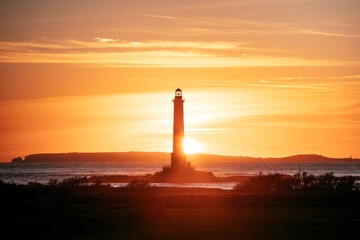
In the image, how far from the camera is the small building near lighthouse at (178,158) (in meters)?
71.8

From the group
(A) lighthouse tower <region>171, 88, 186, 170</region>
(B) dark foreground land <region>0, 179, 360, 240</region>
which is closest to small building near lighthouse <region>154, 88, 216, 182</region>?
(A) lighthouse tower <region>171, 88, 186, 170</region>

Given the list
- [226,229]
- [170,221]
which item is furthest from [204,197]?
[226,229]

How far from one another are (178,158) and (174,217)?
43142 millimetres

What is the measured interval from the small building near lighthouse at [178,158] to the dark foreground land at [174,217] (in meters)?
31.9

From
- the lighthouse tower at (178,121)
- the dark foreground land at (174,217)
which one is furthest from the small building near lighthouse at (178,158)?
the dark foreground land at (174,217)

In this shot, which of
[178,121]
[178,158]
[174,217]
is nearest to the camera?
[174,217]

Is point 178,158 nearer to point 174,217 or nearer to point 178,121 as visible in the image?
point 178,121

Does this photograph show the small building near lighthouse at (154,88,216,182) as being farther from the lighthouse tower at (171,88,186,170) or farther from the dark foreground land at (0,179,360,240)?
the dark foreground land at (0,179,360,240)

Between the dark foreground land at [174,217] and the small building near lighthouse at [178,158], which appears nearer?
the dark foreground land at [174,217]

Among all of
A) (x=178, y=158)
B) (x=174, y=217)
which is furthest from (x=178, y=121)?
(x=174, y=217)

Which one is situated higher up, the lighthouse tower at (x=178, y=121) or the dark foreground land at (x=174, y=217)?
the lighthouse tower at (x=178, y=121)

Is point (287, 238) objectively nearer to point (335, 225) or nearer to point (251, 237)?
point (251, 237)

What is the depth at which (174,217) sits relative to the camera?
31422 mm

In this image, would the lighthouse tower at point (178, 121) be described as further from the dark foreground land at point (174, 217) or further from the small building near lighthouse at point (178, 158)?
the dark foreground land at point (174, 217)
